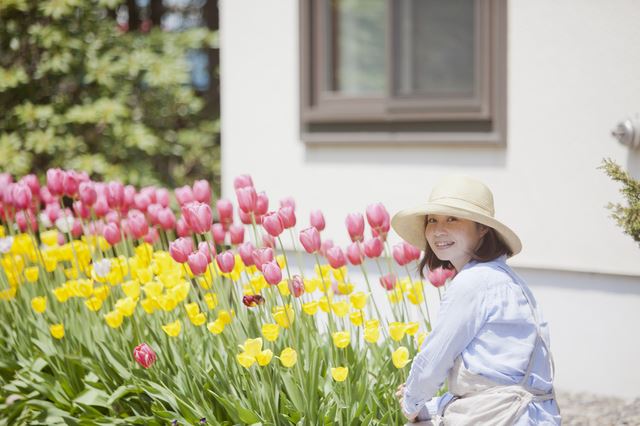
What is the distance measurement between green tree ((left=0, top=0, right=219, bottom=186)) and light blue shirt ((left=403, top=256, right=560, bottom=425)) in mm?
5256

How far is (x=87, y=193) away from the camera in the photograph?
3.75m

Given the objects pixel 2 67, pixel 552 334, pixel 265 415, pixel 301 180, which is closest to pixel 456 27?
pixel 301 180

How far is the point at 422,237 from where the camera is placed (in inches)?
116

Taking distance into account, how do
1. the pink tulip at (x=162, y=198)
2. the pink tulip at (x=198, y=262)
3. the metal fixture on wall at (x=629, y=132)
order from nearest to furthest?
the pink tulip at (x=198, y=262), the pink tulip at (x=162, y=198), the metal fixture on wall at (x=629, y=132)

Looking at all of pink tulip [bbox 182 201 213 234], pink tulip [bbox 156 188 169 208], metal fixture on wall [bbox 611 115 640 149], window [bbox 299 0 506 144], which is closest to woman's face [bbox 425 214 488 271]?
pink tulip [bbox 182 201 213 234]

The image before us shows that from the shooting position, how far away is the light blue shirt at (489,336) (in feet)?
8.09

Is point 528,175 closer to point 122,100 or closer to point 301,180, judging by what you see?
point 301,180

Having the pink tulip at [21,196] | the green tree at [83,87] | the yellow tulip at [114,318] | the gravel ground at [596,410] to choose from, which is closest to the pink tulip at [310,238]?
the yellow tulip at [114,318]

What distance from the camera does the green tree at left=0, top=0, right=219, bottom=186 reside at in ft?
23.9

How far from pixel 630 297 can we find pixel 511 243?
7.37ft

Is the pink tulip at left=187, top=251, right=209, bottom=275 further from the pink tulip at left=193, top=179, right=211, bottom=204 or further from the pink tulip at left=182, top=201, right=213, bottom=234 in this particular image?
the pink tulip at left=193, top=179, right=211, bottom=204

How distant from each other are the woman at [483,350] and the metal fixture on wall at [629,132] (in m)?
2.15

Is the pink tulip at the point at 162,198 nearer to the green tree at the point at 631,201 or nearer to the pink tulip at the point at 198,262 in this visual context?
the pink tulip at the point at 198,262

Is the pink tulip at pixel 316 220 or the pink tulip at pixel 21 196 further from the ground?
the pink tulip at pixel 21 196
